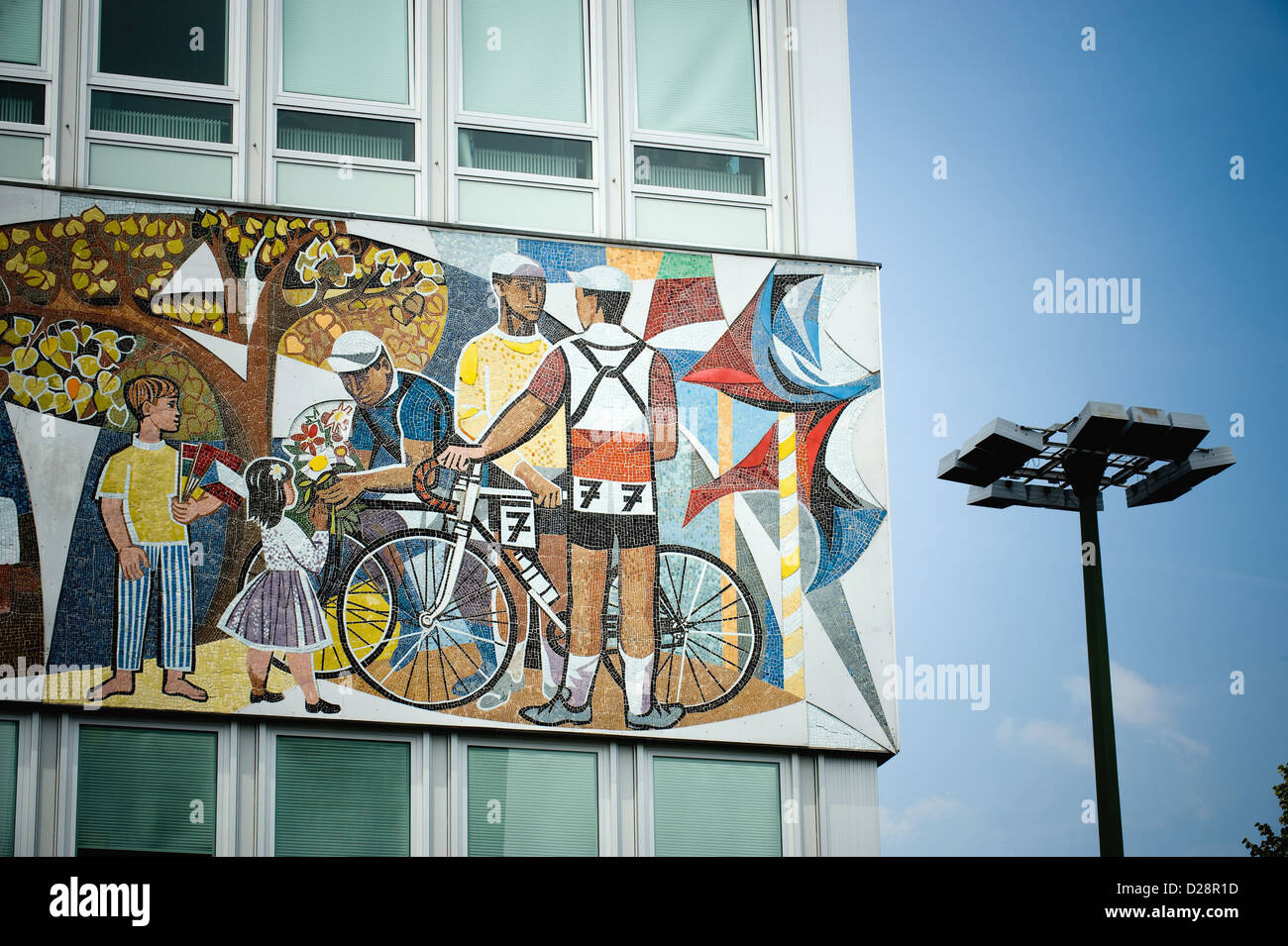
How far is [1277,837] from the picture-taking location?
21.0m

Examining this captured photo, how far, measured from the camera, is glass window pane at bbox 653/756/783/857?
13.2 m

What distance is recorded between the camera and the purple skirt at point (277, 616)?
12.8m

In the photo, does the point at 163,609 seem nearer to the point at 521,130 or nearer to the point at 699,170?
the point at 521,130

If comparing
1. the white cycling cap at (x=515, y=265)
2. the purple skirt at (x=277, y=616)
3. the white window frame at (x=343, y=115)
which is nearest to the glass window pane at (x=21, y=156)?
the white window frame at (x=343, y=115)

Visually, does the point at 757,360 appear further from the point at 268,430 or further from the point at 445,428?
the point at 268,430

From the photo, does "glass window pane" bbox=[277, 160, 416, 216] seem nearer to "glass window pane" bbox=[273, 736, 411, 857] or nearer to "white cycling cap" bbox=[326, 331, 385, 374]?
"white cycling cap" bbox=[326, 331, 385, 374]

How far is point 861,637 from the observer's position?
13.7 m

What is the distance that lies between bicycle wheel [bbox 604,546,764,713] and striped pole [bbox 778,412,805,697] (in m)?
0.25

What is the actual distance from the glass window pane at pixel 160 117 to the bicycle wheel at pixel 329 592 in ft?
11.8

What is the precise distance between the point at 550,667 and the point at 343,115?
5.02 metres

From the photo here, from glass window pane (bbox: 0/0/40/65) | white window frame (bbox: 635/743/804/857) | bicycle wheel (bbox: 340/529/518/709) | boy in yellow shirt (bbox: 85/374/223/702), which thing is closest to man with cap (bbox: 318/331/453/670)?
bicycle wheel (bbox: 340/529/518/709)

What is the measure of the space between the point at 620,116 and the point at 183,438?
15.6 feet

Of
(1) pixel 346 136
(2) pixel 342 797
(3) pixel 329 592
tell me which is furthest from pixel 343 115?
(2) pixel 342 797

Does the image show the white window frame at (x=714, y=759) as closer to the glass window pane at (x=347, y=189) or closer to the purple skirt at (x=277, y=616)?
the purple skirt at (x=277, y=616)
